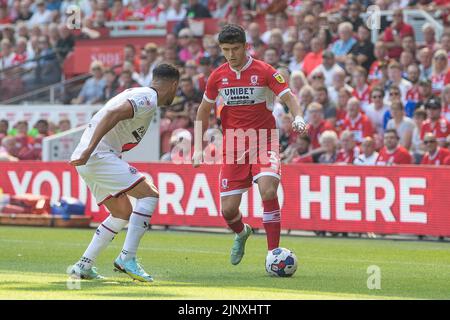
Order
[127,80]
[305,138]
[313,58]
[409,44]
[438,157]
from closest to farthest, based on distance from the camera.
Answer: [438,157] < [305,138] < [409,44] < [313,58] < [127,80]

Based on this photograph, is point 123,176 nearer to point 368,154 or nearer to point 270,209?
point 270,209

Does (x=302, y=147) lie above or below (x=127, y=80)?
below

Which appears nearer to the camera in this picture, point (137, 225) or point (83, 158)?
point (83, 158)

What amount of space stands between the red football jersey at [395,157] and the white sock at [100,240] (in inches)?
331

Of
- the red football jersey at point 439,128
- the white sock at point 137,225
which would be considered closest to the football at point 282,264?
the white sock at point 137,225

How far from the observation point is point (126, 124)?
477 inches

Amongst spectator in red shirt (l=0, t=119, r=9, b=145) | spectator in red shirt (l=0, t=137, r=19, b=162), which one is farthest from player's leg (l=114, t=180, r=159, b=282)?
spectator in red shirt (l=0, t=119, r=9, b=145)

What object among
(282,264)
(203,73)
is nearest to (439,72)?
(203,73)

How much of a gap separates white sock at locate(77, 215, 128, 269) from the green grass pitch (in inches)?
10.7

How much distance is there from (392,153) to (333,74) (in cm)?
311

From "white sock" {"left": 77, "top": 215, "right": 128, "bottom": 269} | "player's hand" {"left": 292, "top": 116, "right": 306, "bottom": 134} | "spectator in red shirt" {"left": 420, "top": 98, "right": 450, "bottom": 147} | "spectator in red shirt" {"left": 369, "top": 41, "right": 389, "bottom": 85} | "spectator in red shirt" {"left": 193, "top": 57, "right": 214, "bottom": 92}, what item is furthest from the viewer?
"spectator in red shirt" {"left": 193, "top": 57, "right": 214, "bottom": 92}

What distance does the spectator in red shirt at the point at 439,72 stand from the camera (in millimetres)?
21281

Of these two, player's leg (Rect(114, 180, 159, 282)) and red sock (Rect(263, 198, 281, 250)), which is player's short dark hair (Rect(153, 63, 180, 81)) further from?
red sock (Rect(263, 198, 281, 250))

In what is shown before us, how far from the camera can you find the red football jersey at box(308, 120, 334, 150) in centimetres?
2147
